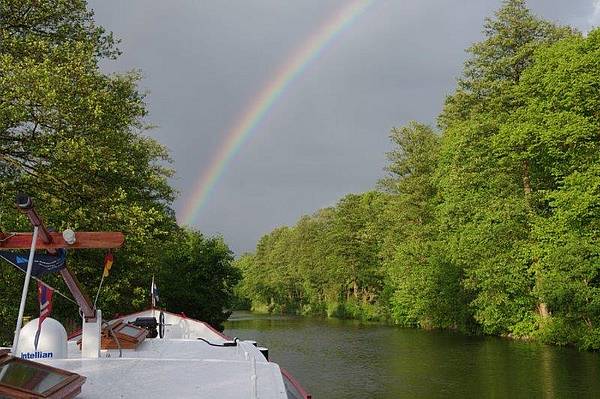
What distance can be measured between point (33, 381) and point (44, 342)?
3253mm

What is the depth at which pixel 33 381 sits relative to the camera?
4203 mm

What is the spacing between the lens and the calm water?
21016 mm

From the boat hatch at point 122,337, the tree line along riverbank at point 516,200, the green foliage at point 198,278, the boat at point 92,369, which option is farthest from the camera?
the green foliage at point 198,278

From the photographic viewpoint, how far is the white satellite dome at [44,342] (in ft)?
23.1

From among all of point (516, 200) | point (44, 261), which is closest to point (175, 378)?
point (44, 261)

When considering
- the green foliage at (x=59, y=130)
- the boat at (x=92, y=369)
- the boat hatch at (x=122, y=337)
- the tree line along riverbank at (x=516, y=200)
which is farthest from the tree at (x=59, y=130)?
the tree line along riverbank at (x=516, y=200)

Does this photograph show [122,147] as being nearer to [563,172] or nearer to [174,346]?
[174,346]

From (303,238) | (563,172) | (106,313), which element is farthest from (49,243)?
(303,238)

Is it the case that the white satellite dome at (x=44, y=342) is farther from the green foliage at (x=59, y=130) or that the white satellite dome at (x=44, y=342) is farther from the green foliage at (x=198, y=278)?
the green foliage at (x=198, y=278)

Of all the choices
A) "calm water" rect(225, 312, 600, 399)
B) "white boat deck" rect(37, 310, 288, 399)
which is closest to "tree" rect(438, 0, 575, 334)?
"calm water" rect(225, 312, 600, 399)

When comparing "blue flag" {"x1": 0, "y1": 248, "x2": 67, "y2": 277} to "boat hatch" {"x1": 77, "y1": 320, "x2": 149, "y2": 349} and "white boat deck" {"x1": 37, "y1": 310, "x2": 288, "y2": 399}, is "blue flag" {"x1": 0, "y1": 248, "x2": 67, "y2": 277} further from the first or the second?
"boat hatch" {"x1": 77, "y1": 320, "x2": 149, "y2": 349}

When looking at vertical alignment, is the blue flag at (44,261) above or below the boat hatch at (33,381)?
above

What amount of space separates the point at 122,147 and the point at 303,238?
78.5m

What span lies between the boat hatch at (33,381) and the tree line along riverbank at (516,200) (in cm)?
2881
